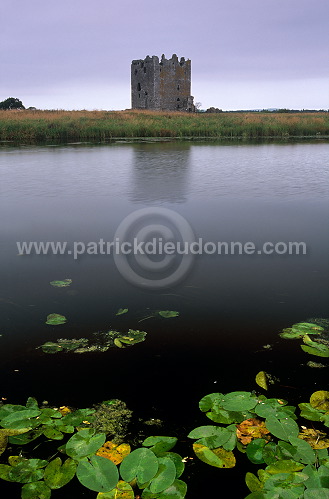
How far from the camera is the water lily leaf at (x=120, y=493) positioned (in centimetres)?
168

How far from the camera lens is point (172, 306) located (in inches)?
130

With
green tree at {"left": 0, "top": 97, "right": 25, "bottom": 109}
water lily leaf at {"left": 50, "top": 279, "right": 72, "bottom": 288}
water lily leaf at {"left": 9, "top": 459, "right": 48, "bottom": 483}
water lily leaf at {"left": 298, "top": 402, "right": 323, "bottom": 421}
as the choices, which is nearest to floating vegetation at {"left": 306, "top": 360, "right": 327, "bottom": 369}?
water lily leaf at {"left": 298, "top": 402, "right": 323, "bottom": 421}

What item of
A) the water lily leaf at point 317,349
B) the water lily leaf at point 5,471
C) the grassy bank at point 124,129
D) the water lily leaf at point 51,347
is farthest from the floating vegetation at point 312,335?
the grassy bank at point 124,129

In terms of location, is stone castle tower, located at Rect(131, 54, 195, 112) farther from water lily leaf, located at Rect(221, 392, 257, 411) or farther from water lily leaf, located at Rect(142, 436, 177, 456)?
water lily leaf, located at Rect(142, 436, 177, 456)

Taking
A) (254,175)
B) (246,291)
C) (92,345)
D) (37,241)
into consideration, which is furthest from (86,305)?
(254,175)

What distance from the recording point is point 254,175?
10.1 m

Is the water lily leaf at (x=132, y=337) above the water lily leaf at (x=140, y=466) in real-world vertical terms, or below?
above

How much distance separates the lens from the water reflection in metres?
7.54

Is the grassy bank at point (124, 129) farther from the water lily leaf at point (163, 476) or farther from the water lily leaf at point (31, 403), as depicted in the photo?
the water lily leaf at point (163, 476)

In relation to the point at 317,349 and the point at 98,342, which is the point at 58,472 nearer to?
the point at 98,342

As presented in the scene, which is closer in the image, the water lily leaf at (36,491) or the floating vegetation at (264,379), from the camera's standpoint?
the water lily leaf at (36,491)

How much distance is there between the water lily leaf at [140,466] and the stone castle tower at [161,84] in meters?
44.5

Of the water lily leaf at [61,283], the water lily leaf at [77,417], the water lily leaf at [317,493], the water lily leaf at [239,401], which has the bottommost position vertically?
the water lily leaf at [317,493]

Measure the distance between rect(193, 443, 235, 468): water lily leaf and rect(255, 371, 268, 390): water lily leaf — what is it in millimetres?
511
